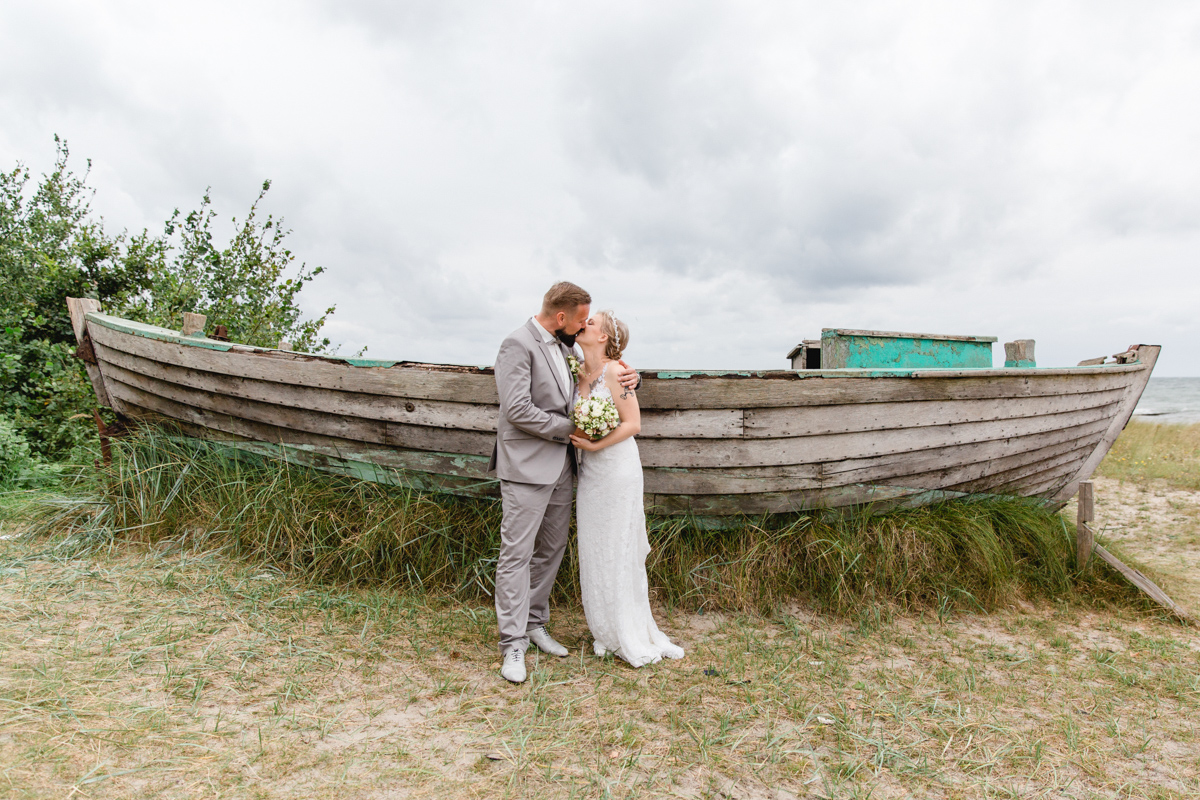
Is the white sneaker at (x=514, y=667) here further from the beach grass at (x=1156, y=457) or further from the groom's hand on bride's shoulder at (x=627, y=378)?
the beach grass at (x=1156, y=457)

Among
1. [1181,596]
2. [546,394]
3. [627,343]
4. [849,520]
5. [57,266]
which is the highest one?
[57,266]

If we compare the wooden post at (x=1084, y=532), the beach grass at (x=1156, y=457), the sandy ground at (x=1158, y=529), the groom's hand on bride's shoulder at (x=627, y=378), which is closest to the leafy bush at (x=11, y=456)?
the groom's hand on bride's shoulder at (x=627, y=378)

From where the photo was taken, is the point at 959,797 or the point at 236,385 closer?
the point at 959,797

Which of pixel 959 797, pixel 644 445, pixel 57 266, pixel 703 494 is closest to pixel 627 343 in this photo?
pixel 644 445

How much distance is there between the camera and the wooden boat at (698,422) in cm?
394

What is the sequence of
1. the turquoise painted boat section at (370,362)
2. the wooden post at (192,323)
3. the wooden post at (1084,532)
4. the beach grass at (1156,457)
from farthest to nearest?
the beach grass at (1156,457), the wooden post at (192,323), the wooden post at (1084,532), the turquoise painted boat section at (370,362)

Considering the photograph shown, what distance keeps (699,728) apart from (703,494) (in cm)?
154

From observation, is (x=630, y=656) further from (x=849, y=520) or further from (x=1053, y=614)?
(x=1053, y=614)

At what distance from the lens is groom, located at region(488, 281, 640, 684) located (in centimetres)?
313

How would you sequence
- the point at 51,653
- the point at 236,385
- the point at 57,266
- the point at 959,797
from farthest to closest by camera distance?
the point at 57,266, the point at 236,385, the point at 51,653, the point at 959,797

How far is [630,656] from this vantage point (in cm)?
334

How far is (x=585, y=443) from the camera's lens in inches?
126

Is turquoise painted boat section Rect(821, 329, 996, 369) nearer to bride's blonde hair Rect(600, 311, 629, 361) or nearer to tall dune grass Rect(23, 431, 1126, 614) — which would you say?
tall dune grass Rect(23, 431, 1126, 614)

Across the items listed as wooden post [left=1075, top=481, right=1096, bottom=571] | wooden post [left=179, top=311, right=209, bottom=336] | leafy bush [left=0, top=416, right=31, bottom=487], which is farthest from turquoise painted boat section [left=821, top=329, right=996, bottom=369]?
leafy bush [left=0, top=416, right=31, bottom=487]
